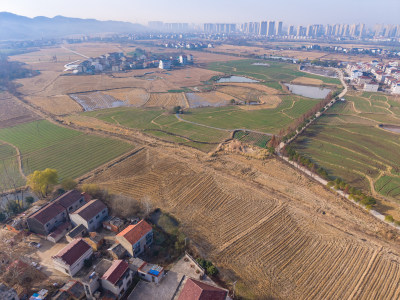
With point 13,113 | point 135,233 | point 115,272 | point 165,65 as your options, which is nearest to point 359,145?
point 135,233

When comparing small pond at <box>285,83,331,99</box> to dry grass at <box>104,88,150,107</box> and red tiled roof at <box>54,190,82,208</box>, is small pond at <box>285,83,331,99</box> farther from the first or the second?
red tiled roof at <box>54,190,82,208</box>

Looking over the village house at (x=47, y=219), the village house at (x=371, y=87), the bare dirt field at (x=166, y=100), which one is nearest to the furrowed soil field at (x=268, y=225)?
the village house at (x=47, y=219)

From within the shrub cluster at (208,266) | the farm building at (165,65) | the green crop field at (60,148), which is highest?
the farm building at (165,65)

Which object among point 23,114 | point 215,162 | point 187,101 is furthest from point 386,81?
point 23,114

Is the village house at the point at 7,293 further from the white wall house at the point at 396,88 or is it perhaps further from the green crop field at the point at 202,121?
the white wall house at the point at 396,88

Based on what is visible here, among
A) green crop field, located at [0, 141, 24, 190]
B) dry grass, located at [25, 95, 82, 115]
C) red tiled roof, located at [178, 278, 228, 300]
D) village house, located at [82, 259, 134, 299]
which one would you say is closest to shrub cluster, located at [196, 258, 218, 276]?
red tiled roof, located at [178, 278, 228, 300]

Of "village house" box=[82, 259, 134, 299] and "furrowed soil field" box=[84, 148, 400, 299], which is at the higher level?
"village house" box=[82, 259, 134, 299]
